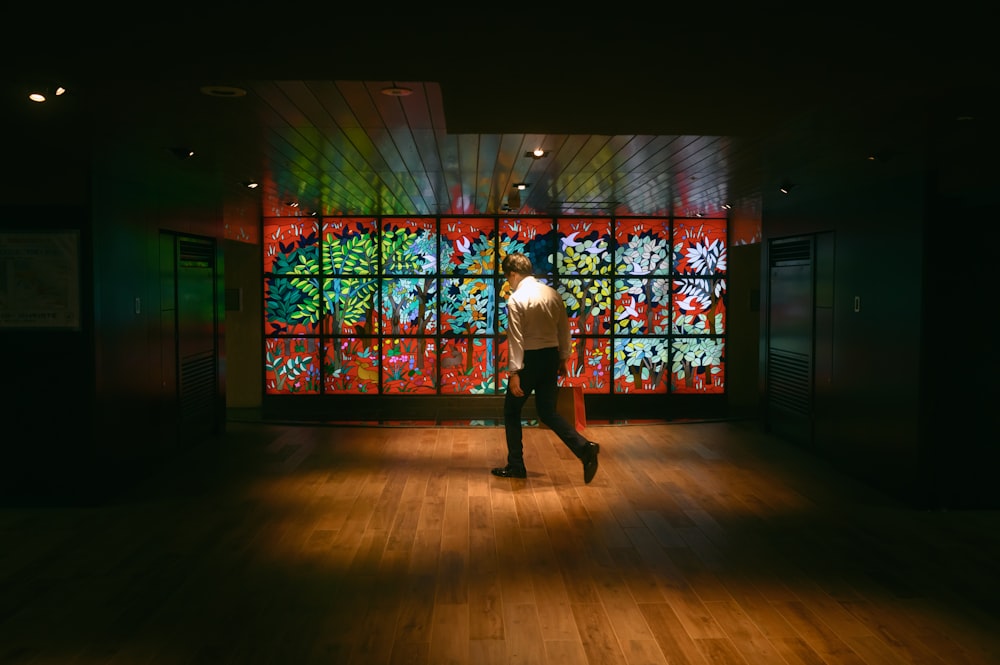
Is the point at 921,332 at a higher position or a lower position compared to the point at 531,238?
lower

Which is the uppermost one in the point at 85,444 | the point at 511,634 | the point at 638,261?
the point at 638,261

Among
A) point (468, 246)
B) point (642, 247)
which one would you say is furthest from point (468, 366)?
point (642, 247)

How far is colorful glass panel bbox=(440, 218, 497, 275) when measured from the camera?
10227mm

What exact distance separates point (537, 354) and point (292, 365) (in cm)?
539

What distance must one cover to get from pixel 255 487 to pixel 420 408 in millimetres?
4380

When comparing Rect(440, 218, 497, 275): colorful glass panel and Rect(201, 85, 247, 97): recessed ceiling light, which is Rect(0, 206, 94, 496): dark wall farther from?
Rect(440, 218, 497, 275): colorful glass panel

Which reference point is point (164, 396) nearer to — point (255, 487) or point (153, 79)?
point (255, 487)

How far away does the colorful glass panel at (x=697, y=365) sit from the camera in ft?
34.1

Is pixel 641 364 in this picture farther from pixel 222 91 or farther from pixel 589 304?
pixel 222 91

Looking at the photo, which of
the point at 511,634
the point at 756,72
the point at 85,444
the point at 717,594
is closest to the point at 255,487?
the point at 85,444

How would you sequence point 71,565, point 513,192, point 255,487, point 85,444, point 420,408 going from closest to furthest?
point 71,565
point 85,444
point 255,487
point 513,192
point 420,408

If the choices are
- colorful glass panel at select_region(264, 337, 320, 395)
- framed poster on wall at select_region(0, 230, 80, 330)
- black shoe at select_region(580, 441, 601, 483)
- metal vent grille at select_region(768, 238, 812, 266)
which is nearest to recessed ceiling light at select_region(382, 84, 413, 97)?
framed poster on wall at select_region(0, 230, 80, 330)

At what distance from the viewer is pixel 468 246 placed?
10.2m

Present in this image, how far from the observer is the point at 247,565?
402 centimetres
